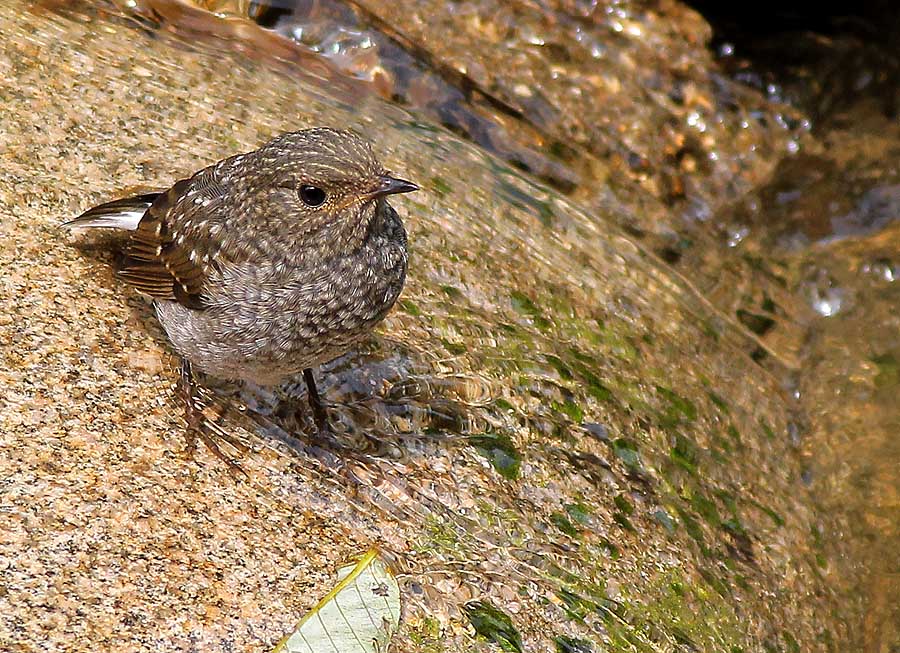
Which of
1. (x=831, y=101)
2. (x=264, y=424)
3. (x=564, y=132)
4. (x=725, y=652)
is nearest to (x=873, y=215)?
(x=831, y=101)

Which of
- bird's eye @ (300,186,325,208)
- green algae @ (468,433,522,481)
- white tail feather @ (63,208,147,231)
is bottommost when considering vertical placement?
green algae @ (468,433,522,481)

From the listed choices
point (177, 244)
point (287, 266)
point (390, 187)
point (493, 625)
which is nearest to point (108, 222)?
point (177, 244)

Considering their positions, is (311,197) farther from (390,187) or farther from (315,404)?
(315,404)

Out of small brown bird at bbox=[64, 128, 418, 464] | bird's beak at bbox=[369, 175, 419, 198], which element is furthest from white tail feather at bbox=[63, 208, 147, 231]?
bird's beak at bbox=[369, 175, 419, 198]

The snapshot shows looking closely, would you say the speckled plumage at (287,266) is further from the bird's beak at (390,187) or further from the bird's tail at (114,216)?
the bird's tail at (114,216)

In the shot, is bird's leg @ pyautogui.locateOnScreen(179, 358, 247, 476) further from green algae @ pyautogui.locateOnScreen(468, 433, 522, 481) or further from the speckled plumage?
green algae @ pyautogui.locateOnScreen(468, 433, 522, 481)

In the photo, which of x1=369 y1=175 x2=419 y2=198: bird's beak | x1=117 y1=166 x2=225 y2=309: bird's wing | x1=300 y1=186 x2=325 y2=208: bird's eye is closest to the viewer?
x1=369 y1=175 x2=419 y2=198: bird's beak

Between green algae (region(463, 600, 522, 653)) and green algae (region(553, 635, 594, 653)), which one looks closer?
green algae (region(463, 600, 522, 653))
